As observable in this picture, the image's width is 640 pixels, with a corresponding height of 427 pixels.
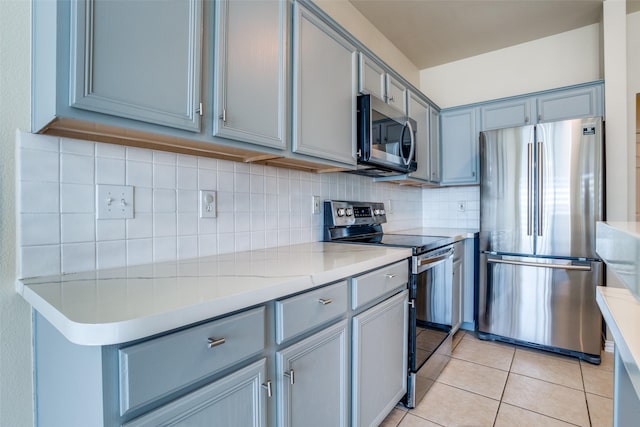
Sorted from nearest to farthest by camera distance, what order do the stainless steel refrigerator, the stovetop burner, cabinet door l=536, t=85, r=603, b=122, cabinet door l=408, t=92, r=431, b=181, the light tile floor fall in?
the light tile floor → the stovetop burner → the stainless steel refrigerator → cabinet door l=536, t=85, r=603, b=122 → cabinet door l=408, t=92, r=431, b=181

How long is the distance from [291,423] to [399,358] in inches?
32.4

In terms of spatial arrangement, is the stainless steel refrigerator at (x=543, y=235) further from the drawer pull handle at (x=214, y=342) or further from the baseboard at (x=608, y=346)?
the drawer pull handle at (x=214, y=342)

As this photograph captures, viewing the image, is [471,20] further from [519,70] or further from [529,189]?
[529,189]

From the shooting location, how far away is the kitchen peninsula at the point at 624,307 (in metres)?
0.47

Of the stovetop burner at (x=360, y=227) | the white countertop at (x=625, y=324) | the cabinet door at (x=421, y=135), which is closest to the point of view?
the white countertop at (x=625, y=324)

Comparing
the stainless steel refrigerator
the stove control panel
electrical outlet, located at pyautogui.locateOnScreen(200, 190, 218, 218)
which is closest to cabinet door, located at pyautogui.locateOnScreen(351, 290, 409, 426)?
the stove control panel

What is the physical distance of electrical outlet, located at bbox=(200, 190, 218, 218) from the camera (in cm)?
139

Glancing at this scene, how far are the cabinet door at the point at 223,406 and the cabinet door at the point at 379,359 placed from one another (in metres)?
0.52

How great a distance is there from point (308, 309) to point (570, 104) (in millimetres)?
2913

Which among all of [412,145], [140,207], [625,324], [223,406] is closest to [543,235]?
[412,145]

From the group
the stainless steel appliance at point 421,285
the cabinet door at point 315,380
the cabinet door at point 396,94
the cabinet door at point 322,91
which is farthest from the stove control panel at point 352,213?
the cabinet door at point 315,380

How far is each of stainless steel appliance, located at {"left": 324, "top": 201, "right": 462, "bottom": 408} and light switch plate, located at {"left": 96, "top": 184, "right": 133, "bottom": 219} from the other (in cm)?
117

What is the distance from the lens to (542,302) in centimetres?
247

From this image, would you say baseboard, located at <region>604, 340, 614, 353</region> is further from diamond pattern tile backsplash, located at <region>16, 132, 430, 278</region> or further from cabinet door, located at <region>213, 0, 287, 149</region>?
cabinet door, located at <region>213, 0, 287, 149</region>
